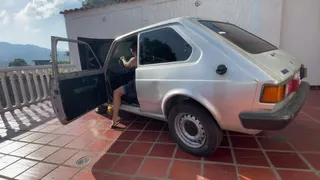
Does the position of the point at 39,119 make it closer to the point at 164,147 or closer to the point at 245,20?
the point at 164,147

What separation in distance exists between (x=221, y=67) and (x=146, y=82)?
1.03 m

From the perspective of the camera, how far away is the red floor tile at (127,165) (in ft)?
6.59

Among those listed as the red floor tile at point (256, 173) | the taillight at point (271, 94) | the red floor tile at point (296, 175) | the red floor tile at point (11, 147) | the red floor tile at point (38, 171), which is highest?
the taillight at point (271, 94)

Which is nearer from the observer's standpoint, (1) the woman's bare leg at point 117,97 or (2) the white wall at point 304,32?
(1) the woman's bare leg at point 117,97

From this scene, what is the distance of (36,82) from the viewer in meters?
4.95

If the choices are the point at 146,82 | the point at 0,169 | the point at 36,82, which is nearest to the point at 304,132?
the point at 146,82

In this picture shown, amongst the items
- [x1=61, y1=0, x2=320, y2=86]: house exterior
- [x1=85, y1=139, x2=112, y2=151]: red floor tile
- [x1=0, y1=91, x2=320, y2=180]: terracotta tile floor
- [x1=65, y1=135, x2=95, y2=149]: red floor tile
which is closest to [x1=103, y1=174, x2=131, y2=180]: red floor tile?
[x1=0, y1=91, x2=320, y2=180]: terracotta tile floor

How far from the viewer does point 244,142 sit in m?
2.41

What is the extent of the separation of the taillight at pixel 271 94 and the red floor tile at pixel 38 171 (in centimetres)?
243

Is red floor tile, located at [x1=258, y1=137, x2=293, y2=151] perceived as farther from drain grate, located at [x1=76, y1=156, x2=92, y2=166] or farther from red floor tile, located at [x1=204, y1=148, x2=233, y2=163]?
drain grate, located at [x1=76, y1=156, x2=92, y2=166]

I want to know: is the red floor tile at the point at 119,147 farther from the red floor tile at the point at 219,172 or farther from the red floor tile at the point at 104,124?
the red floor tile at the point at 219,172

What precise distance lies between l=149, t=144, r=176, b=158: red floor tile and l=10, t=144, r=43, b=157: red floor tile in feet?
5.83

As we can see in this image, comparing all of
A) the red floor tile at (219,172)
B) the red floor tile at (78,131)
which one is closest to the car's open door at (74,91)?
the red floor tile at (78,131)

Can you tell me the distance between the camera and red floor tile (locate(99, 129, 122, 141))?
2.81 metres
